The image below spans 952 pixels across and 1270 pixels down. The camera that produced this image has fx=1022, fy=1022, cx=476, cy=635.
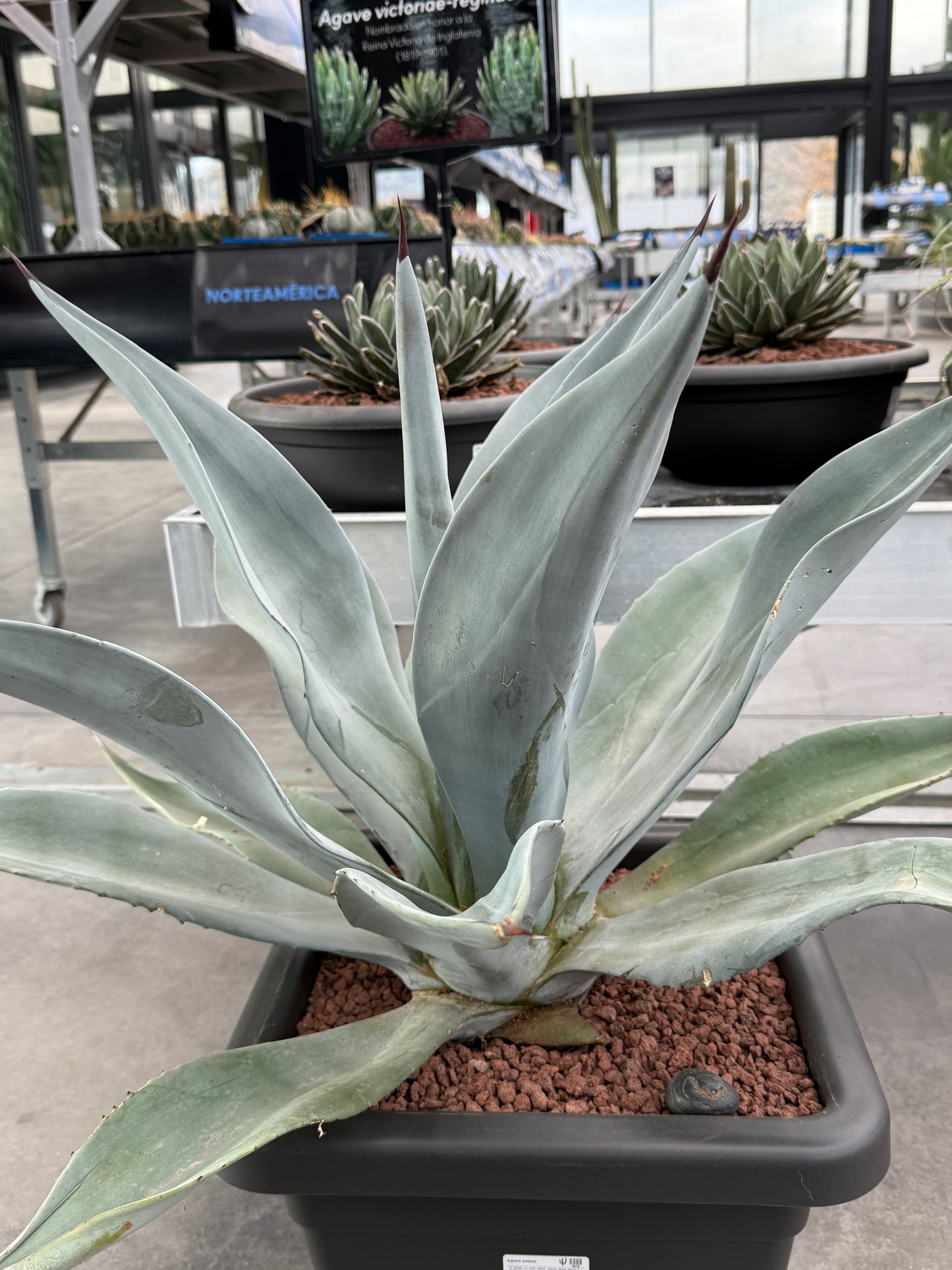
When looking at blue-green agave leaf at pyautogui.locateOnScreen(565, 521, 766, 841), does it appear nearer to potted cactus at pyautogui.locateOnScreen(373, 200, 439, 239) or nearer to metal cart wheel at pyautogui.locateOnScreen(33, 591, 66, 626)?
metal cart wheel at pyautogui.locateOnScreen(33, 591, 66, 626)

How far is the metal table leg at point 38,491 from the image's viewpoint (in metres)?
2.24

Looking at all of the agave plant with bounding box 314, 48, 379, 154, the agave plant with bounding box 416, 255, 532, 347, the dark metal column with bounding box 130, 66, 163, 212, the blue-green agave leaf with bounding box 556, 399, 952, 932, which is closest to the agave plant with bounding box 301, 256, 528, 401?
the agave plant with bounding box 416, 255, 532, 347

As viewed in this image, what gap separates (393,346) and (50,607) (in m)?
1.59

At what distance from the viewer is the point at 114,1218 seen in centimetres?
42

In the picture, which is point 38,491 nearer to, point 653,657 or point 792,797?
point 653,657

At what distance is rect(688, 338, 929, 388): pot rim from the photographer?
0.94 m

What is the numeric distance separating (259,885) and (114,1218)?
0.78ft

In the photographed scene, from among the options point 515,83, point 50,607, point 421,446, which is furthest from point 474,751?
point 50,607

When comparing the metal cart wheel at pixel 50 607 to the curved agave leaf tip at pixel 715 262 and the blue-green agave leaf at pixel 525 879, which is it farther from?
the curved agave leaf tip at pixel 715 262

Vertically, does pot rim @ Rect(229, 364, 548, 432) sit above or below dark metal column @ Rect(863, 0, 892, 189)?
below

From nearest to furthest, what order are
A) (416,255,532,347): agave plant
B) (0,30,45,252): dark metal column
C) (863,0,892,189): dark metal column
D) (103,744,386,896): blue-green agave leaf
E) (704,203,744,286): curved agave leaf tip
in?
(704,203,744,286): curved agave leaf tip
(103,744,386,896): blue-green agave leaf
(416,255,532,347): agave plant
(0,30,45,252): dark metal column
(863,0,892,189): dark metal column

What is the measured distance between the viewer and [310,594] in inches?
24.0

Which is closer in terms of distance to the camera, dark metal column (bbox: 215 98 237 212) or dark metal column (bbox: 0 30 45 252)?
dark metal column (bbox: 0 30 45 252)

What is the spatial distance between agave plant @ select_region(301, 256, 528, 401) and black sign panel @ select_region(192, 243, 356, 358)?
583mm
